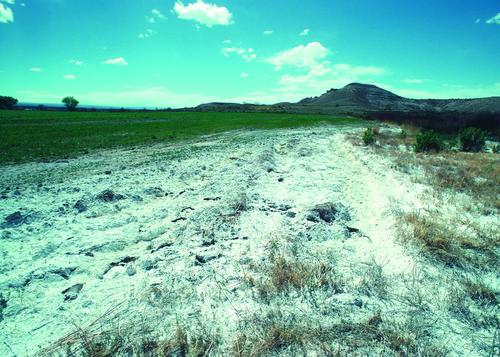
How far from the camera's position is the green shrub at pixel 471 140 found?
21719 millimetres

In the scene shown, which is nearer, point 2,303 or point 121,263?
point 2,303

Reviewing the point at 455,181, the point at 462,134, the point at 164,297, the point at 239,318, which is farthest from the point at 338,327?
the point at 462,134

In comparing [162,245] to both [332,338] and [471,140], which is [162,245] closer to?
[332,338]

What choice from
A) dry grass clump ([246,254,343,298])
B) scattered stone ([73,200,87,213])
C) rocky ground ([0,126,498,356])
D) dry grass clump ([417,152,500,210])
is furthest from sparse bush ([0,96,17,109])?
dry grass clump ([246,254,343,298])

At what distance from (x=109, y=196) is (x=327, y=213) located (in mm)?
6132

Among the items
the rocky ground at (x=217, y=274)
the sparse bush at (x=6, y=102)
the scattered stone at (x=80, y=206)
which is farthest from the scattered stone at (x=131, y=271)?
the sparse bush at (x=6, y=102)

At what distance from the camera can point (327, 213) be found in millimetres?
7586

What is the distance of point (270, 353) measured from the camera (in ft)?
11.5

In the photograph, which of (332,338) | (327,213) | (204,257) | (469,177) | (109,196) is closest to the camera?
(332,338)

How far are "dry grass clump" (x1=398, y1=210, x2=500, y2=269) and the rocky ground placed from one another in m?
0.31

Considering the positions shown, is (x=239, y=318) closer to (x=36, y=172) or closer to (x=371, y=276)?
(x=371, y=276)

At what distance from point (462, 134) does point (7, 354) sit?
26722 mm

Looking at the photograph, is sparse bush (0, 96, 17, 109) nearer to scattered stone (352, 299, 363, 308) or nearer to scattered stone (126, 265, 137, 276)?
scattered stone (126, 265, 137, 276)

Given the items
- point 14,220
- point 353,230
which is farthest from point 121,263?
point 353,230
